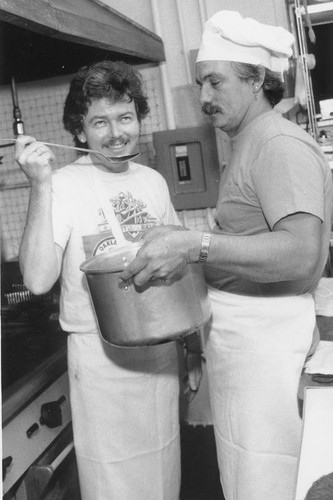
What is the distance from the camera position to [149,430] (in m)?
1.59

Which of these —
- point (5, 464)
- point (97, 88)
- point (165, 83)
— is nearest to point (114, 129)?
point (97, 88)

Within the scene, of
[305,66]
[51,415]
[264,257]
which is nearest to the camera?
[264,257]

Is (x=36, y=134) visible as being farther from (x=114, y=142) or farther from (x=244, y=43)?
(x=244, y=43)

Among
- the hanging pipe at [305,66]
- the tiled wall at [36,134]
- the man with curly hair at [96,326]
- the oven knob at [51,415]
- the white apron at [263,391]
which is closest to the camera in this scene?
the white apron at [263,391]

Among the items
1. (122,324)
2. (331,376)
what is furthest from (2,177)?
(331,376)

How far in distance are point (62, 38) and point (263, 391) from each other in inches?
40.0

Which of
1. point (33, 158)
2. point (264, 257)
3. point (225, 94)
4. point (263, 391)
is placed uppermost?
point (225, 94)

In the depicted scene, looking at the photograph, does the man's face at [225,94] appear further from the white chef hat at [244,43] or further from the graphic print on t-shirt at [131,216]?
the graphic print on t-shirt at [131,216]

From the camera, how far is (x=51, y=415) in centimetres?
171

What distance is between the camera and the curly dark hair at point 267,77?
1.42m

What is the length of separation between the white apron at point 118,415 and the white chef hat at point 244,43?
806 mm

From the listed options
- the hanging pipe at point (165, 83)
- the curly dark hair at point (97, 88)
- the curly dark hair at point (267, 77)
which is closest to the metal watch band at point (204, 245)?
the curly dark hair at point (267, 77)

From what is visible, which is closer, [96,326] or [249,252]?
[249,252]

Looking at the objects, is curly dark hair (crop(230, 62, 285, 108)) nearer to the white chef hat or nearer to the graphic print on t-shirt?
the white chef hat
